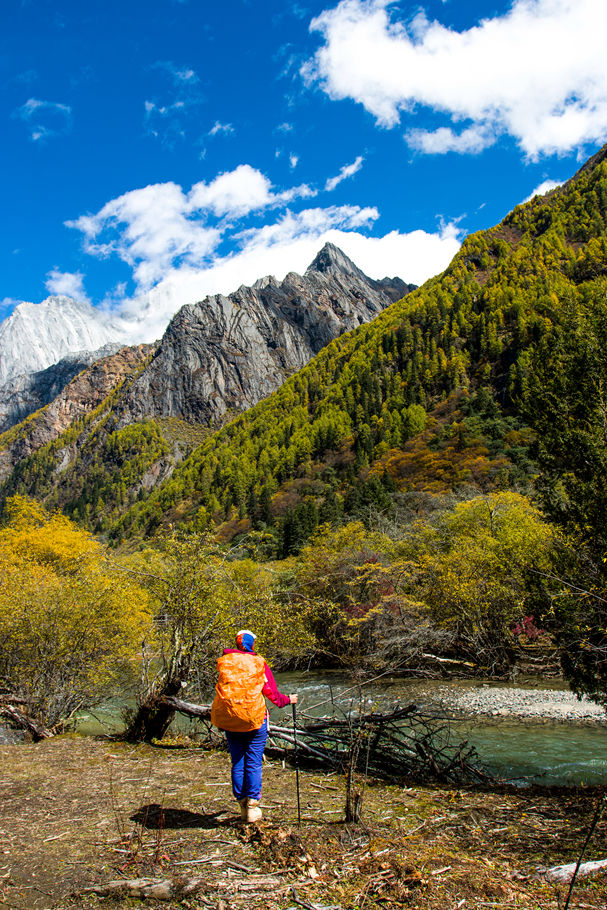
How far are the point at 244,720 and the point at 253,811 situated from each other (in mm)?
930

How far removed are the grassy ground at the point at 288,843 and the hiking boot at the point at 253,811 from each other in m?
0.10

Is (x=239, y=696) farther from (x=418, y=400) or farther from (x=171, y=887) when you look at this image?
(x=418, y=400)

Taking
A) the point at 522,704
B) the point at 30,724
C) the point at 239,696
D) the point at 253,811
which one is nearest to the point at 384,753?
the point at 253,811

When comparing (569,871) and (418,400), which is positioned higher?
(418,400)

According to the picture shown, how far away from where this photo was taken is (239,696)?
530 cm

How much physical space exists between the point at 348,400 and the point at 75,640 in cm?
11820

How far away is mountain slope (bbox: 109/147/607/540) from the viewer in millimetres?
81375

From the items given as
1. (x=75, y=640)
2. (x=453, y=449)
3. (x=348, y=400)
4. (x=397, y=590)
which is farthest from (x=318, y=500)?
(x=75, y=640)

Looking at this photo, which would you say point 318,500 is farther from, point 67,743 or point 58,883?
point 58,883

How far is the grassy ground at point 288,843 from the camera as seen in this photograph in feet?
12.6

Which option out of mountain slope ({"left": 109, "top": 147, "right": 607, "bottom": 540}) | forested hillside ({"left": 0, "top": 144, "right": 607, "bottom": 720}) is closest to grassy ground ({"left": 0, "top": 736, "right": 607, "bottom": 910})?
forested hillside ({"left": 0, "top": 144, "right": 607, "bottom": 720})

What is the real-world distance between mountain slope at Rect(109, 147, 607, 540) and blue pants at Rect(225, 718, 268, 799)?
59.1 m

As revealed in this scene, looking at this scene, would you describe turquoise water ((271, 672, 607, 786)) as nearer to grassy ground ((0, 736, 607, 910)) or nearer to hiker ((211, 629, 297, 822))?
grassy ground ((0, 736, 607, 910))

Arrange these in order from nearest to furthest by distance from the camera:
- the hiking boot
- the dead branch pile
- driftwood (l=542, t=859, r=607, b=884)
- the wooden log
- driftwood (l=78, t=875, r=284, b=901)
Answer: driftwood (l=78, t=875, r=284, b=901), driftwood (l=542, t=859, r=607, b=884), the hiking boot, the dead branch pile, the wooden log
